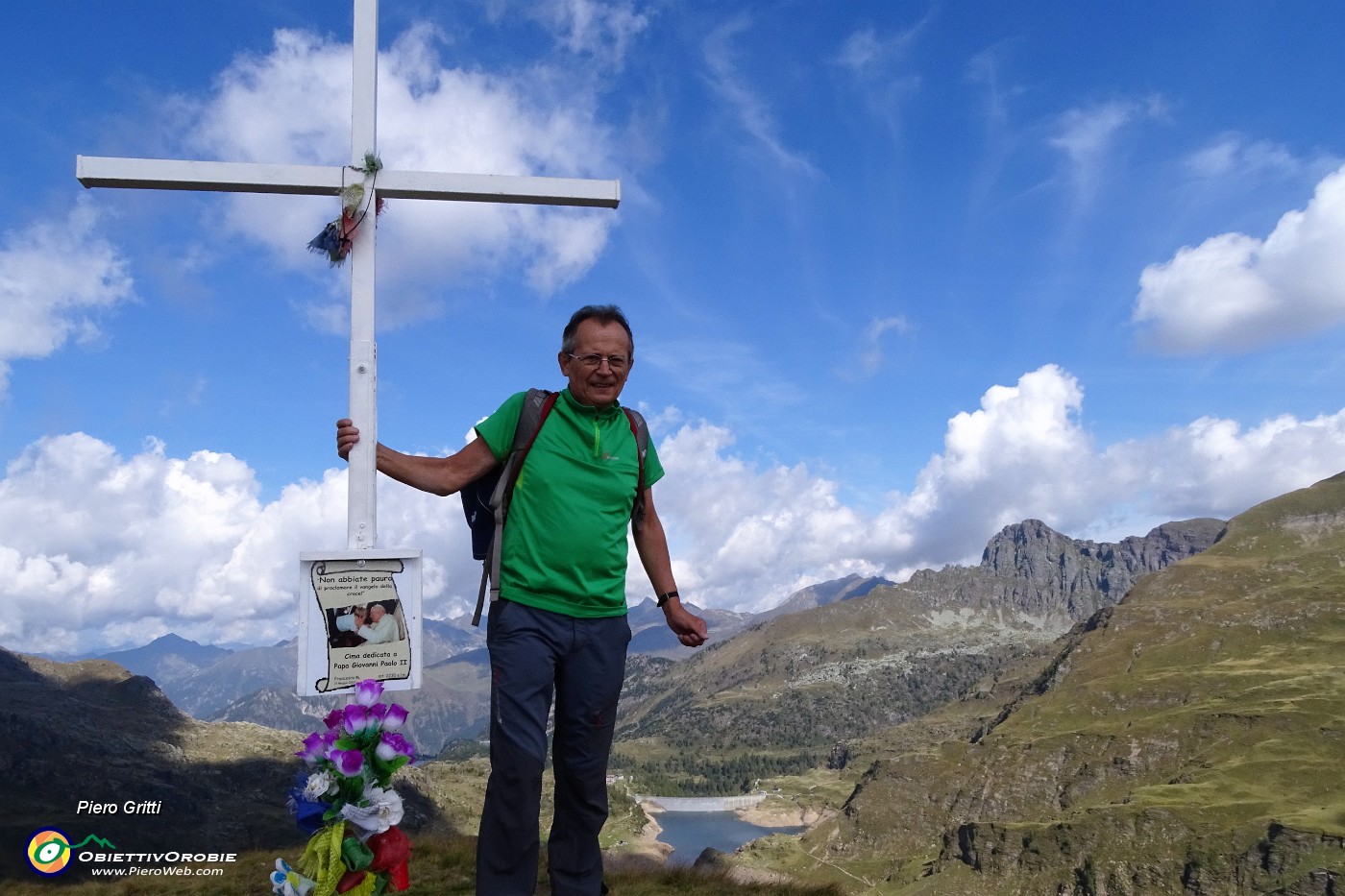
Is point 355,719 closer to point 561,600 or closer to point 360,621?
point 360,621

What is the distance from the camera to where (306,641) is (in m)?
4.59

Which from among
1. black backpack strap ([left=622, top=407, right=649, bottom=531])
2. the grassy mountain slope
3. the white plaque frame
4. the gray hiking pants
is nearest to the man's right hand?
the white plaque frame

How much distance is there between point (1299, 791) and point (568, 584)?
132 metres

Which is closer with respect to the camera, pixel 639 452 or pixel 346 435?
pixel 346 435

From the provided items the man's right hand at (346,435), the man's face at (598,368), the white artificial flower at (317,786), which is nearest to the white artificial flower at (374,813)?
the white artificial flower at (317,786)

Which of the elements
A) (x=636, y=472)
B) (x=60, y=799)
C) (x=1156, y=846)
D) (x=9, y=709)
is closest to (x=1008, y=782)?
(x=1156, y=846)

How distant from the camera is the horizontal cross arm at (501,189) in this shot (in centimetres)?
567

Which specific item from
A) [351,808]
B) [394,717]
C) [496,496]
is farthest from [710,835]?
[351,808]

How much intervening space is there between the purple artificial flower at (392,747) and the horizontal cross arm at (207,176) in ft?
10.6

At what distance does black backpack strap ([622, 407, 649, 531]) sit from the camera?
5.52 m

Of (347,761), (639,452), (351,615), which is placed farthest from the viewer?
(639,452)

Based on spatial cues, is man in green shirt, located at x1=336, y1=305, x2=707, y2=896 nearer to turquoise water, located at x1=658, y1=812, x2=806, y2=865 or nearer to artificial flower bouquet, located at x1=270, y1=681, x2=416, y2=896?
artificial flower bouquet, located at x1=270, y1=681, x2=416, y2=896

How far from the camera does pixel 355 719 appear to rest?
4.24 metres

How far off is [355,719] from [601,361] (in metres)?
2.23
